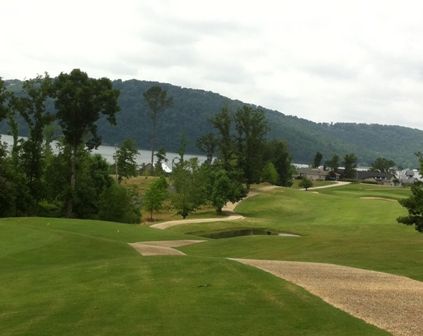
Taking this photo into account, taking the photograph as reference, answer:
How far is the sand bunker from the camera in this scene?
94.1ft

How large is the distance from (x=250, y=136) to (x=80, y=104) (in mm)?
44679

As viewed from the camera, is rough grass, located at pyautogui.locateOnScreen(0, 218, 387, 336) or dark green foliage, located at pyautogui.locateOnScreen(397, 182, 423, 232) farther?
dark green foliage, located at pyautogui.locateOnScreen(397, 182, 423, 232)

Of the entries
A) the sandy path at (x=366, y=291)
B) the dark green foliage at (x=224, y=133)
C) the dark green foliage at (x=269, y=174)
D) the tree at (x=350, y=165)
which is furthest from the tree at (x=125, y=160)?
the tree at (x=350, y=165)

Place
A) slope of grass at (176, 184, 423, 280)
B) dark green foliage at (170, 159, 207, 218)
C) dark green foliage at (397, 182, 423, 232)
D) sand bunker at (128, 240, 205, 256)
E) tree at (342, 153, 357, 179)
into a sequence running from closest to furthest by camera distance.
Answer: slope of grass at (176, 184, 423, 280) → dark green foliage at (397, 182, 423, 232) → sand bunker at (128, 240, 205, 256) → dark green foliage at (170, 159, 207, 218) → tree at (342, 153, 357, 179)

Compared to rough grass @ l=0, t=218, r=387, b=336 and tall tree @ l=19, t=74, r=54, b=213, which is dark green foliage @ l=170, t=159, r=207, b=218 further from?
rough grass @ l=0, t=218, r=387, b=336

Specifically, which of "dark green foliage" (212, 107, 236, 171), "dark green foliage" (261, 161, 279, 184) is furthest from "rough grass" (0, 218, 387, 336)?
"dark green foliage" (261, 161, 279, 184)

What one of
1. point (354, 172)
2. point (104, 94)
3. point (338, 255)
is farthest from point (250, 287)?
point (354, 172)

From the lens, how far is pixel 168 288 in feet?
51.8


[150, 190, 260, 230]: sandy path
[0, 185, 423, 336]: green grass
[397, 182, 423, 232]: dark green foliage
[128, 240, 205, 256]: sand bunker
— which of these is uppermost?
[397, 182, 423, 232]: dark green foliage

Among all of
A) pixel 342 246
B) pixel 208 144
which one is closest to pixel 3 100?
pixel 342 246

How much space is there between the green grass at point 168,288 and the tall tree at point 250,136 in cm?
6123

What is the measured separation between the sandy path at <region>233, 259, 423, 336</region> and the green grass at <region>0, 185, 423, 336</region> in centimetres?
64

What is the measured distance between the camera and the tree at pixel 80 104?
5591cm

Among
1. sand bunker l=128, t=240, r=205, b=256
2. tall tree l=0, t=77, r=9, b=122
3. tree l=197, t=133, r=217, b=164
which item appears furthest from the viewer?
tree l=197, t=133, r=217, b=164
